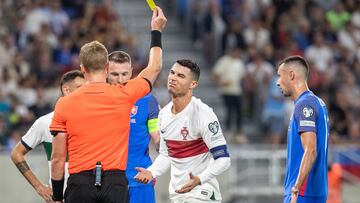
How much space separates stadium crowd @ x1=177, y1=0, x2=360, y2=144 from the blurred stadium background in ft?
0.09

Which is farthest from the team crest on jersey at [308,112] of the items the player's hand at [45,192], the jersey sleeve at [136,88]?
the player's hand at [45,192]

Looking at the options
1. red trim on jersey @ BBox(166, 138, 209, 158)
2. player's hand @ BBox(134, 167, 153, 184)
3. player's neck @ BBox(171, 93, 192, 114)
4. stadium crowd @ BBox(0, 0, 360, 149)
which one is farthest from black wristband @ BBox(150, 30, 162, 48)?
stadium crowd @ BBox(0, 0, 360, 149)

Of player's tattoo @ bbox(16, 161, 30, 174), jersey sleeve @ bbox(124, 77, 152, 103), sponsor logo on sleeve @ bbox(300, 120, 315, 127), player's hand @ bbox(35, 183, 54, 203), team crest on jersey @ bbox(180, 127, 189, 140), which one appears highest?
jersey sleeve @ bbox(124, 77, 152, 103)

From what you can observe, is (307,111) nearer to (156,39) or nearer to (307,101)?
(307,101)

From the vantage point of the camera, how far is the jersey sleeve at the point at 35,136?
1109 cm

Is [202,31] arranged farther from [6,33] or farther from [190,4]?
[6,33]

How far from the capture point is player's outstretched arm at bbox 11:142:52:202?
10547mm

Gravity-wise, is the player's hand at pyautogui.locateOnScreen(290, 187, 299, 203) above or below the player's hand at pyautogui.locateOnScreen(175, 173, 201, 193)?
below

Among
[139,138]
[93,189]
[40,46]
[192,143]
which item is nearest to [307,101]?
[192,143]

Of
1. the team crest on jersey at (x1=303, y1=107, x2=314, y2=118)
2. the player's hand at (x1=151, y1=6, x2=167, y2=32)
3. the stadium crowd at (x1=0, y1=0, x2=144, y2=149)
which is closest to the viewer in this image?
the player's hand at (x1=151, y1=6, x2=167, y2=32)

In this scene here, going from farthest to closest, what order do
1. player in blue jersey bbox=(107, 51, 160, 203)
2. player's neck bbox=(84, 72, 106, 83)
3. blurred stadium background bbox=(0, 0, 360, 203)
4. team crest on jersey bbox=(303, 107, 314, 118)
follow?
blurred stadium background bbox=(0, 0, 360, 203) → player in blue jersey bbox=(107, 51, 160, 203) → team crest on jersey bbox=(303, 107, 314, 118) → player's neck bbox=(84, 72, 106, 83)

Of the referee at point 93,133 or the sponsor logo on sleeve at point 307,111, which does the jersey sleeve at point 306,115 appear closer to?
the sponsor logo on sleeve at point 307,111

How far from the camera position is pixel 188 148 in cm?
1123

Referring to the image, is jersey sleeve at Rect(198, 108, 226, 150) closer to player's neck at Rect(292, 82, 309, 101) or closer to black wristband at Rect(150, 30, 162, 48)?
player's neck at Rect(292, 82, 309, 101)
